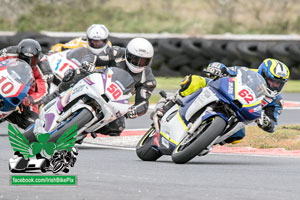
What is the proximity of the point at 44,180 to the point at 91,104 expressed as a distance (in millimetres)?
2473

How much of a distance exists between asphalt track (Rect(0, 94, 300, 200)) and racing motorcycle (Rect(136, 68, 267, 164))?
0.23m

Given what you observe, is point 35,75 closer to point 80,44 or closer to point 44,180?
point 80,44

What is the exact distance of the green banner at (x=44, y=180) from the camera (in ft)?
24.5

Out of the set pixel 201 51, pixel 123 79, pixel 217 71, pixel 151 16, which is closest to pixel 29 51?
pixel 123 79

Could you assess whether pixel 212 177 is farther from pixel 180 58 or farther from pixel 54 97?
pixel 180 58

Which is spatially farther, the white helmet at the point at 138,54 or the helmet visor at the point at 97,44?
the helmet visor at the point at 97,44

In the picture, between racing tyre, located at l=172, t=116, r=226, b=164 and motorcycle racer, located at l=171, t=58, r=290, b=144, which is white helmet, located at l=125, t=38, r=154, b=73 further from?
racing tyre, located at l=172, t=116, r=226, b=164

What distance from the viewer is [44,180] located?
25.2 feet

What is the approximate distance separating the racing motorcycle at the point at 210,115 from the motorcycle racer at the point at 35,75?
2.33m

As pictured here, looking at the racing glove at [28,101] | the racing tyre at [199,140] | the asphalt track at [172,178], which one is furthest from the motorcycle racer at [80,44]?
the racing tyre at [199,140]

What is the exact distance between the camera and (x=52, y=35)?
27.5 meters

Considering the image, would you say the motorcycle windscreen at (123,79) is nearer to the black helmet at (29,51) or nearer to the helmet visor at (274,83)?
the helmet visor at (274,83)

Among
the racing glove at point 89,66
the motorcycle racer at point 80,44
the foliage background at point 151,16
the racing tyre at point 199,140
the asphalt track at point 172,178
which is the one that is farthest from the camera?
the foliage background at point 151,16

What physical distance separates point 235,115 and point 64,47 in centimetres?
709
